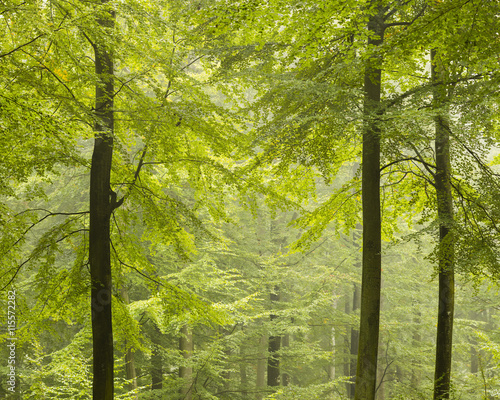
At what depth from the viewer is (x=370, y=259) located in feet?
18.6

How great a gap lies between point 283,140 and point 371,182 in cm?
150

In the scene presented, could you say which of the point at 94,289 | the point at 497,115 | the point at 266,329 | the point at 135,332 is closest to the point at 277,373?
the point at 266,329

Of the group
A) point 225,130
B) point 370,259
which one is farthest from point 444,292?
point 225,130

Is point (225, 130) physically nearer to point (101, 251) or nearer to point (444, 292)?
point (101, 251)

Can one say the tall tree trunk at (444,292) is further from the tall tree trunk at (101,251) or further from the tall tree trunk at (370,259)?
the tall tree trunk at (101,251)

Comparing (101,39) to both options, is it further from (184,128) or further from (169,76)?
(184,128)

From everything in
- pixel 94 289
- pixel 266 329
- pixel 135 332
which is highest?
pixel 94 289

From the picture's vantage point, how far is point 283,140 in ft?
20.0

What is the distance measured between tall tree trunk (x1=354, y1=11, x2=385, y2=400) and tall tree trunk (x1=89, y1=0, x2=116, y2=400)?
359 centimetres

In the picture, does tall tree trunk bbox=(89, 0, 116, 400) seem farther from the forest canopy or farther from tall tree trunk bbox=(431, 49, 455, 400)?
tall tree trunk bbox=(431, 49, 455, 400)

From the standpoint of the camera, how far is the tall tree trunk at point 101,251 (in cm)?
547

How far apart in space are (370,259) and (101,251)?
398cm

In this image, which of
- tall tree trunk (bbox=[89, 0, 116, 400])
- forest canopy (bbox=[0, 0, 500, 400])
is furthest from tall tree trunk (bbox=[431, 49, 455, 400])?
tall tree trunk (bbox=[89, 0, 116, 400])

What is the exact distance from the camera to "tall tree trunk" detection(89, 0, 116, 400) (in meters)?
5.47
